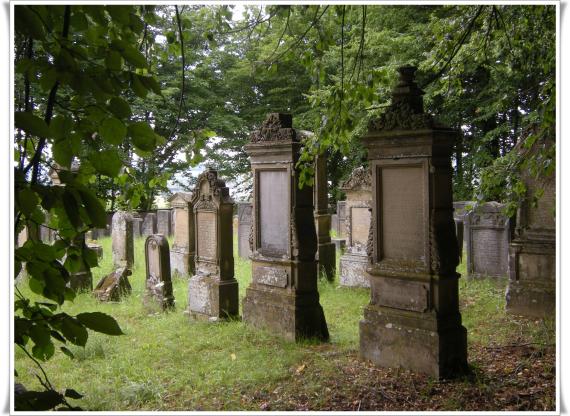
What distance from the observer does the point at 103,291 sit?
8930 mm

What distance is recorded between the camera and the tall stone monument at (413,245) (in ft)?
15.9

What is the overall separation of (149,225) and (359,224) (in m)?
11.8

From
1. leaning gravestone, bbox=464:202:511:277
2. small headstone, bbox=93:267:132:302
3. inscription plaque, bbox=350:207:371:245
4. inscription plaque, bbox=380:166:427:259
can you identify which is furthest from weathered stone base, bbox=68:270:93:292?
leaning gravestone, bbox=464:202:511:277

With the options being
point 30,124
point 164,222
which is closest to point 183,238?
point 164,222

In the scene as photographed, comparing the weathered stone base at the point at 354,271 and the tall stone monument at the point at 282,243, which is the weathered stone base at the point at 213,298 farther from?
the weathered stone base at the point at 354,271

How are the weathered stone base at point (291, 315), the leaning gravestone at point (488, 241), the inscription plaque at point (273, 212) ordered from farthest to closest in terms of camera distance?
the leaning gravestone at point (488, 241), the inscription plaque at point (273, 212), the weathered stone base at point (291, 315)

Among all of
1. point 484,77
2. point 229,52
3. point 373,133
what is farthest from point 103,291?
point 229,52

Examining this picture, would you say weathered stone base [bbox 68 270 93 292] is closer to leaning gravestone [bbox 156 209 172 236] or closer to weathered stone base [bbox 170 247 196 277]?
weathered stone base [bbox 170 247 196 277]

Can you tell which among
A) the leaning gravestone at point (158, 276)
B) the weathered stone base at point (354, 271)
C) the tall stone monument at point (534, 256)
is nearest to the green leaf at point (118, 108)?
the tall stone monument at point (534, 256)

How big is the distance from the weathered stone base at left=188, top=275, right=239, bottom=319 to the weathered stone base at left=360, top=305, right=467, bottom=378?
2644 millimetres

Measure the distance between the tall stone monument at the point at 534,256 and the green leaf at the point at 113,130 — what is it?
658 centimetres

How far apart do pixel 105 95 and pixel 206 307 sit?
6.18 metres

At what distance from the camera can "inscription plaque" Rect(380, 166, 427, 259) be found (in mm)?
5004

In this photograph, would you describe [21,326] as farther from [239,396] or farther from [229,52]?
[229,52]
